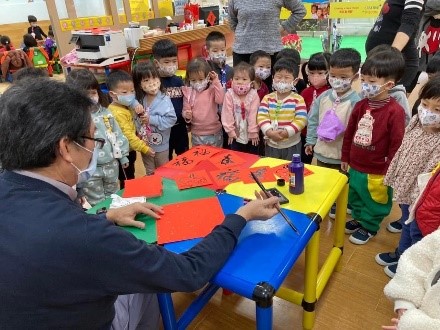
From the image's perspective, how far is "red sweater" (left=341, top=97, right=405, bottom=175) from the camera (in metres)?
2.04

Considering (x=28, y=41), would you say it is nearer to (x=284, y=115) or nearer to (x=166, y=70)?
(x=166, y=70)

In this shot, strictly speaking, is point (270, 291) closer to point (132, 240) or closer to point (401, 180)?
point (132, 240)

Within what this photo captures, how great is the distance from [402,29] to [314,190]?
159cm

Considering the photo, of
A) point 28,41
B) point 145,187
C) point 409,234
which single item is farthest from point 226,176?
point 28,41

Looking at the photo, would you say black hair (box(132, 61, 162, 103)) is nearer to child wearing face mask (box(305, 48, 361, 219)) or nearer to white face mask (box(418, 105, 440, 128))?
child wearing face mask (box(305, 48, 361, 219))

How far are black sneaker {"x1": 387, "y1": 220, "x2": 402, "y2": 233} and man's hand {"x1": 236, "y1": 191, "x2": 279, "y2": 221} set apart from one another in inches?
56.0

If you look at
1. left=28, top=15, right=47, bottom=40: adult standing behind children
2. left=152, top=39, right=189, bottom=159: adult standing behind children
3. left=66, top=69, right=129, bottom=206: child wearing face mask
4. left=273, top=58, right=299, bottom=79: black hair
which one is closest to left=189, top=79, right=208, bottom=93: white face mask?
left=152, top=39, right=189, bottom=159: adult standing behind children

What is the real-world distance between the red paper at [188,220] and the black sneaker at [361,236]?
4.03 feet

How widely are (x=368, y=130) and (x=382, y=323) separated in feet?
3.43

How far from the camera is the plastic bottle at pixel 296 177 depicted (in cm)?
161

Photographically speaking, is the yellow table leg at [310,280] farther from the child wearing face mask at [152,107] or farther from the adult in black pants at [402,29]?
the adult in black pants at [402,29]

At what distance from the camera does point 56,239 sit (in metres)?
0.85

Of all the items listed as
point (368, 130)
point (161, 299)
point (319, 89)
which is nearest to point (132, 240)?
point (161, 299)

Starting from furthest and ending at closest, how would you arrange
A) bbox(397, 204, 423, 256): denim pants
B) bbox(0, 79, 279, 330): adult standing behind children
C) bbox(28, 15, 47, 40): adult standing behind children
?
bbox(28, 15, 47, 40): adult standing behind children, bbox(397, 204, 423, 256): denim pants, bbox(0, 79, 279, 330): adult standing behind children
